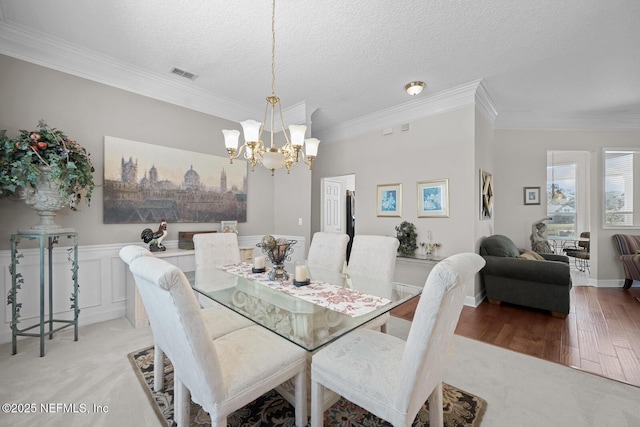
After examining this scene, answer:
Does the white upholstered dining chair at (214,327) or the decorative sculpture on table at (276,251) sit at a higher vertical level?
the decorative sculpture on table at (276,251)

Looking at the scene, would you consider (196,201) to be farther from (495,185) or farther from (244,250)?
(495,185)

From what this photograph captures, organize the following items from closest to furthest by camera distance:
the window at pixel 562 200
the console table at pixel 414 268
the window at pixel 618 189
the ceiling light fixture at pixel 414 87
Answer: the ceiling light fixture at pixel 414 87
the console table at pixel 414 268
the window at pixel 618 189
the window at pixel 562 200

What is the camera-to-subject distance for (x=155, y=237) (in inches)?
122

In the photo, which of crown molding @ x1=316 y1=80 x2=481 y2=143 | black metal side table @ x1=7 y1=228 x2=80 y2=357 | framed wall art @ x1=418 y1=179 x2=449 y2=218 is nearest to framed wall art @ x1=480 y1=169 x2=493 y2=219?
framed wall art @ x1=418 y1=179 x2=449 y2=218

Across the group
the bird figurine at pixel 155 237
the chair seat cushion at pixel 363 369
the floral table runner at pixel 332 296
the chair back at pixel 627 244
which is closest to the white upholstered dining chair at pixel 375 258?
the floral table runner at pixel 332 296

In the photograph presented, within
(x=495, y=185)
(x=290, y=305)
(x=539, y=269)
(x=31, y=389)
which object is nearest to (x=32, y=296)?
(x=31, y=389)

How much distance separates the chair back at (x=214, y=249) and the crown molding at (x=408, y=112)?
302cm

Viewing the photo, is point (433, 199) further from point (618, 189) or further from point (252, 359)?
point (618, 189)

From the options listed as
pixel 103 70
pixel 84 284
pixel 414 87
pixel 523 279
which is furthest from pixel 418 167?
pixel 84 284

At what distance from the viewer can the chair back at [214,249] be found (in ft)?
8.63

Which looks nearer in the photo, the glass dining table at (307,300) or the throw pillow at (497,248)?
the glass dining table at (307,300)

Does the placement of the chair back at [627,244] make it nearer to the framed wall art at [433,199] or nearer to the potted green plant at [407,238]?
the framed wall art at [433,199]

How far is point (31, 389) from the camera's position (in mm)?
1825

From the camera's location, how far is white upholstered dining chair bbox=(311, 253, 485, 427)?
3.29 ft
